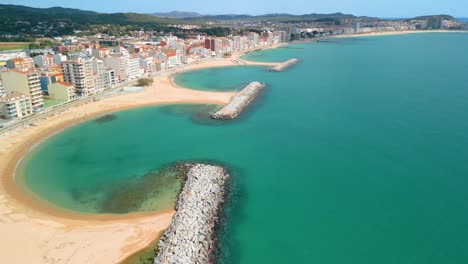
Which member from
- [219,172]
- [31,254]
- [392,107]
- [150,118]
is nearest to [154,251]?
[31,254]

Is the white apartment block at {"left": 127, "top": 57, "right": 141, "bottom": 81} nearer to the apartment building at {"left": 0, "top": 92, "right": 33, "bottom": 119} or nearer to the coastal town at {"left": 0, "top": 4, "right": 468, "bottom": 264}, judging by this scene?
the coastal town at {"left": 0, "top": 4, "right": 468, "bottom": 264}

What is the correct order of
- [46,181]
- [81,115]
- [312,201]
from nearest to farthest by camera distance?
[312,201], [46,181], [81,115]

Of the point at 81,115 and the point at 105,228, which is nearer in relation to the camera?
the point at 105,228

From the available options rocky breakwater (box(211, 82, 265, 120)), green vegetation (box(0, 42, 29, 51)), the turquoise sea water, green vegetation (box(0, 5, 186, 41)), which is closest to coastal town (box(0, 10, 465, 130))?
green vegetation (box(0, 42, 29, 51))

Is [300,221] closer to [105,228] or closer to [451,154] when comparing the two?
[105,228]

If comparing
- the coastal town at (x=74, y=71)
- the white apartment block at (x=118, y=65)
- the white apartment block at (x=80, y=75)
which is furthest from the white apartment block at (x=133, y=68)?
the white apartment block at (x=80, y=75)

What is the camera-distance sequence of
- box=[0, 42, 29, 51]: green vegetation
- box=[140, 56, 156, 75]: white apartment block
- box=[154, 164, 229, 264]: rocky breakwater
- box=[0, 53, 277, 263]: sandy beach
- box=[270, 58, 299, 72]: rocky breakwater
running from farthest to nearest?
box=[0, 42, 29, 51]: green vegetation
box=[270, 58, 299, 72]: rocky breakwater
box=[140, 56, 156, 75]: white apartment block
box=[0, 53, 277, 263]: sandy beach
box=[154, 164, 229, 264]: rocky breakwater
